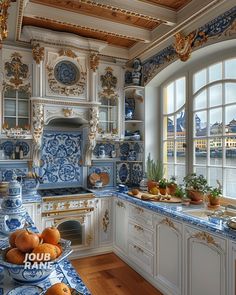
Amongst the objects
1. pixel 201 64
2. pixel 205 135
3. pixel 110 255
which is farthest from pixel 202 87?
pixel 110 255

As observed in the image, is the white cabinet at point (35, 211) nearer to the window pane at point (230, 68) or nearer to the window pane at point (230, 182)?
the window pane at point (230, 182)

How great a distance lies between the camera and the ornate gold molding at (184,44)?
100 inches

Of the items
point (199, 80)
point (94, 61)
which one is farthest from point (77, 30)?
point (199, 80)

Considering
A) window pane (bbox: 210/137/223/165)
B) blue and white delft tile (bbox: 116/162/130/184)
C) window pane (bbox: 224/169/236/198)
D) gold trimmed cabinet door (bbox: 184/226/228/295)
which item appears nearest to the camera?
gold trimmed cabinet door (bbox: 184/226/228/295)

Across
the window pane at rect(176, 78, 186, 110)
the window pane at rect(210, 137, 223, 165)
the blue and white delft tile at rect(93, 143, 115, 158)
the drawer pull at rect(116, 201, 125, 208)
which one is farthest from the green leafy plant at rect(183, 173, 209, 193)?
the blue and white delft tile at rect(93, 143, 115, 158)

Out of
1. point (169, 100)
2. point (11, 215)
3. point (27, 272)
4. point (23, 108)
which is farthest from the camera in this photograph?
point (169, 100)

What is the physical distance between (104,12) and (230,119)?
167 centimetres

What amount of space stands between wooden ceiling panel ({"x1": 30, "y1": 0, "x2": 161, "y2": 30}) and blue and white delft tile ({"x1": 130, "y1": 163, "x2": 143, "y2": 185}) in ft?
5.77

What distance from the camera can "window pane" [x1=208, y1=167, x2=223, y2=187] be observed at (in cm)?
253

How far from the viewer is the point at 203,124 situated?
2727mm

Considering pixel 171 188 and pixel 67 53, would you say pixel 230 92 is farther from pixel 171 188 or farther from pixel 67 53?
pixel 67 53

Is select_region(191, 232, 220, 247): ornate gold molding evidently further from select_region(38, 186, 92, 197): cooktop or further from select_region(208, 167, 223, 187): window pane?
select_region(38, 186, 92, 197): cooktop

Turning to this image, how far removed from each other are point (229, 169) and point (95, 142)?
5.37 feet

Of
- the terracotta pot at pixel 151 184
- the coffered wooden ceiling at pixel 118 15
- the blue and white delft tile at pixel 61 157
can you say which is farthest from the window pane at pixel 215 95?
the blue and white delft tile at pixel 61 157
